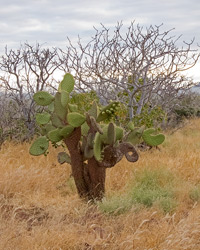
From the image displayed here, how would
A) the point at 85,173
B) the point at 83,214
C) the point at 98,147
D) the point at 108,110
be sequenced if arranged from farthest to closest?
the point at 85,173 < the point at 108,110 < the point at 98,147 < the point at 83,214

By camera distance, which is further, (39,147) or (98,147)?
(39,147)

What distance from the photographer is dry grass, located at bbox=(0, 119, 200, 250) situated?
3.72 m

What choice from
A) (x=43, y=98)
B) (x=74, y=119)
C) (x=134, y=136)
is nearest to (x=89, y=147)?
(x=74, y=119)

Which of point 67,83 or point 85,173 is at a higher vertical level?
point 67,83

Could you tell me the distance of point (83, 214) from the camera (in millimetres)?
4664

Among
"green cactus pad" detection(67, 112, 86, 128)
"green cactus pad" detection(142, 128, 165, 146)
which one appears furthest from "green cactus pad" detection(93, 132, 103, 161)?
"green cactus pad" detection(142, 128, 165, 146)

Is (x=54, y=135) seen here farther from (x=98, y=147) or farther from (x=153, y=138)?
(x=153, y=138)

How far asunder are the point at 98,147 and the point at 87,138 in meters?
0.30

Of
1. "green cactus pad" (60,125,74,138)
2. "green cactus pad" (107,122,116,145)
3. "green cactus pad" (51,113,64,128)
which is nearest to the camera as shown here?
"green cactus pad" (107,122,116,145)

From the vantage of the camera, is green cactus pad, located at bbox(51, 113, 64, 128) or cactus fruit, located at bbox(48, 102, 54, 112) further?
cactus fruit, located at bbox(48, 102, 54, 112)

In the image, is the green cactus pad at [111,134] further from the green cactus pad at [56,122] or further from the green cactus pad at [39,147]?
the green cactus pad at [39,147]

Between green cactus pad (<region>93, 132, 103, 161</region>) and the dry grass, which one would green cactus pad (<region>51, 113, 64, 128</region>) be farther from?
the dry grass

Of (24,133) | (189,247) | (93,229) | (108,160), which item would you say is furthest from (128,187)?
(24,133)

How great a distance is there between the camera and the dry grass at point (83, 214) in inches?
147
